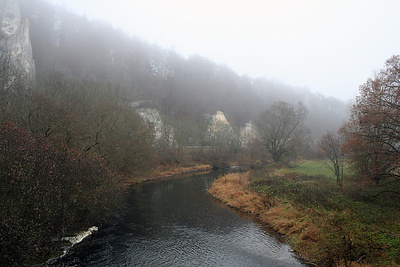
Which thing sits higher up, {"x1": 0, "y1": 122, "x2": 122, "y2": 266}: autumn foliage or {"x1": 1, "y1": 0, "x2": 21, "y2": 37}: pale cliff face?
{"x1": 1, "y1": 0, "x2": 21, "y2": 37}: pale cliff face

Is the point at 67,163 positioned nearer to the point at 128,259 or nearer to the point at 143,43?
the point at 128,259

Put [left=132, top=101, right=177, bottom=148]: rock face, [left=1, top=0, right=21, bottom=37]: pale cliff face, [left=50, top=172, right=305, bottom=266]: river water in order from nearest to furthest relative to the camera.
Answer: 1. [left=50, top=172, right=305, bottom=266]: river water
2. [left=1, top=0, right=21, bottom=37]: pale cliff face
3. [left=132, top=101, right=177, bottom=148]: rock face

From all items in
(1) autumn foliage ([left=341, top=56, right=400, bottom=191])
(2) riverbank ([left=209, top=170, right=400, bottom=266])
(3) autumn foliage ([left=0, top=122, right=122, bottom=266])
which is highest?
(1) autumn foliage ([left=341, top=56, right=400, bottom=191])

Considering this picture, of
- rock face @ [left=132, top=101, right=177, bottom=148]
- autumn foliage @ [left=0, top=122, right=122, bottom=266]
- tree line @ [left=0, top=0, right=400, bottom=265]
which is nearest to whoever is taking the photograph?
autumn foliage @ [left=0, top=122, right=122, bottom=266]

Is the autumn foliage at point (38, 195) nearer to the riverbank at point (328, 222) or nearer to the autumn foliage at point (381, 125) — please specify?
the riverbank at point (328, 222)

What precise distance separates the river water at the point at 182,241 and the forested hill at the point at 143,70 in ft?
101

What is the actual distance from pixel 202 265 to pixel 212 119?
208 feet

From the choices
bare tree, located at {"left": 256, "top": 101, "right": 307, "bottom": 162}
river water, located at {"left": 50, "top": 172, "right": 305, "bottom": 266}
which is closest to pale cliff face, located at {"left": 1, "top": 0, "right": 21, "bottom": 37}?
river water, located at {"left": 50, "top": 172, "right": 305, "bottom": 266}

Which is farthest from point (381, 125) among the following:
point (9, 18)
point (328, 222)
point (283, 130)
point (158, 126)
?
point (9, 18)

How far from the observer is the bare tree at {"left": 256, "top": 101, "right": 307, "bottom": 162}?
38.2 m

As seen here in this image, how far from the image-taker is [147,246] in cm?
1108

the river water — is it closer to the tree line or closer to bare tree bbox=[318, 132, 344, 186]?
the tree line

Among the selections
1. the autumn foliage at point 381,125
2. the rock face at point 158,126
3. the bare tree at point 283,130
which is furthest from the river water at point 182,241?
the rock face at point 158,126

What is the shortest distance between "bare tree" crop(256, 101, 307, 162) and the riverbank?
1937cm
